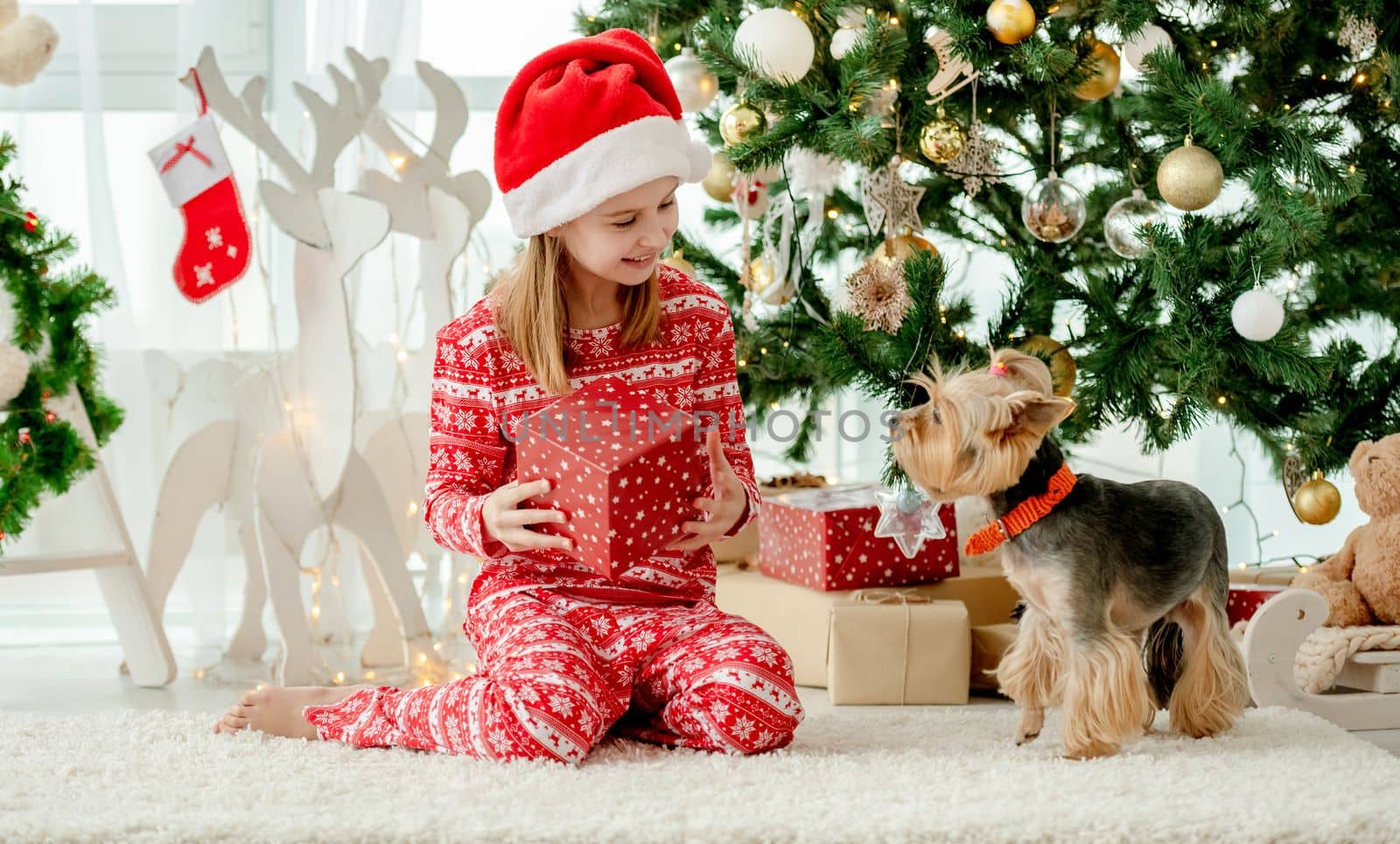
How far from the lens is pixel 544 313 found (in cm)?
162

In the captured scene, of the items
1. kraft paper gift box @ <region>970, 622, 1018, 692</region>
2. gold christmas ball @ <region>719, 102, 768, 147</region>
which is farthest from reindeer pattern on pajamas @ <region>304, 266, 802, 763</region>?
kraft paper gift box @ <region>970, 622, 1018, 692</region>

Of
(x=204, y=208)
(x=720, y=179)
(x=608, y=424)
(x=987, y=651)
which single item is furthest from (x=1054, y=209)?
(x=204, y=208)

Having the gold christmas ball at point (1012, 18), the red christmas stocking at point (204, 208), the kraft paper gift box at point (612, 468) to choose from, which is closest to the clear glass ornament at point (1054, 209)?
the gold christmas ball at point (1012, 18)

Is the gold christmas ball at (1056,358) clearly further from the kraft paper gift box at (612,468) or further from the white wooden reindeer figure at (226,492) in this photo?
the white wooden reindeer figure at (226,492)

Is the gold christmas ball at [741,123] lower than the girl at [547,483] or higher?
higher

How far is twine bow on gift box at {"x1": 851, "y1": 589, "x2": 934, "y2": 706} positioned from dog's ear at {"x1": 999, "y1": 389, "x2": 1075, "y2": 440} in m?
0.65

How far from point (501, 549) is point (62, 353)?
3.59 ft

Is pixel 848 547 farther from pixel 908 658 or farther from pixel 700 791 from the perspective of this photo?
pixel 700 791

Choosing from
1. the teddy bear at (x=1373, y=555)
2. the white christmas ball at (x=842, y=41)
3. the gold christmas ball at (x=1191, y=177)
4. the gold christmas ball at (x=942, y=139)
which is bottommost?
the teddy bear at (x=1373, y=555)

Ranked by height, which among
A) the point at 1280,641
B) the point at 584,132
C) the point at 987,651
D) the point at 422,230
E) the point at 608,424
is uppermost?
the point at 584,132

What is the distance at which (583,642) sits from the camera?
61.5 inches

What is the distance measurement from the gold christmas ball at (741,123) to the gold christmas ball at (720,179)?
0.70 feet

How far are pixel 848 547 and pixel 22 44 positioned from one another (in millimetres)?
1592

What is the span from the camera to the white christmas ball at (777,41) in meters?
1.78
